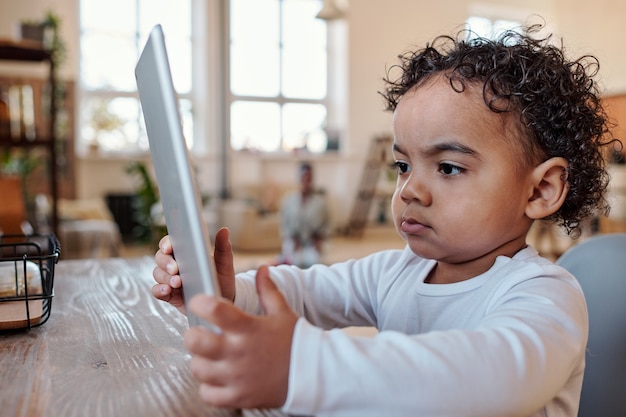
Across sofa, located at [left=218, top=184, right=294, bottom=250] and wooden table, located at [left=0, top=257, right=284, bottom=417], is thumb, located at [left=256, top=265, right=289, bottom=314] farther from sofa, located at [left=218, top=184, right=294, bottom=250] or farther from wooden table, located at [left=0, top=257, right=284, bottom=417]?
sofa, located at [left=218, top=184, right=294, bottom=250]

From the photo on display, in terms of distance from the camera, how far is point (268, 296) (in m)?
0.43

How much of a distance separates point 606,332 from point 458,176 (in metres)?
0.35

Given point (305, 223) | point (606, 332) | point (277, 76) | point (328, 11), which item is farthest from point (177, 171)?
point (277, 76)

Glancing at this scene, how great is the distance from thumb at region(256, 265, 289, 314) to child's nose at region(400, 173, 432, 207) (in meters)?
0.27

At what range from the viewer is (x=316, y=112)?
8742 millimetres

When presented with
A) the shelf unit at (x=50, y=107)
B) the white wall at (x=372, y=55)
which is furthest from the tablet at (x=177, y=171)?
the white wall at (x=372, y=55)

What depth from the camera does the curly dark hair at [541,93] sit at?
26.9 inches

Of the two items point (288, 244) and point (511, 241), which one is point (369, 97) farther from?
point (511, 241)

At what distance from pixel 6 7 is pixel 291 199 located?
172 inches

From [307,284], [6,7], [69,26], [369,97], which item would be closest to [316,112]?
[369,97]

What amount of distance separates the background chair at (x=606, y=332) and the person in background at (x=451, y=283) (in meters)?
0.07

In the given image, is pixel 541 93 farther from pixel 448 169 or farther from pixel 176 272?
pixel 176 272

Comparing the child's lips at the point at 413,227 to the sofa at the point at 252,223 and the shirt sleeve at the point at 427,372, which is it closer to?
the shirt sleeve at the point at 427,372

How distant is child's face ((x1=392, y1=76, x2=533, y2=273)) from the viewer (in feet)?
2.14
